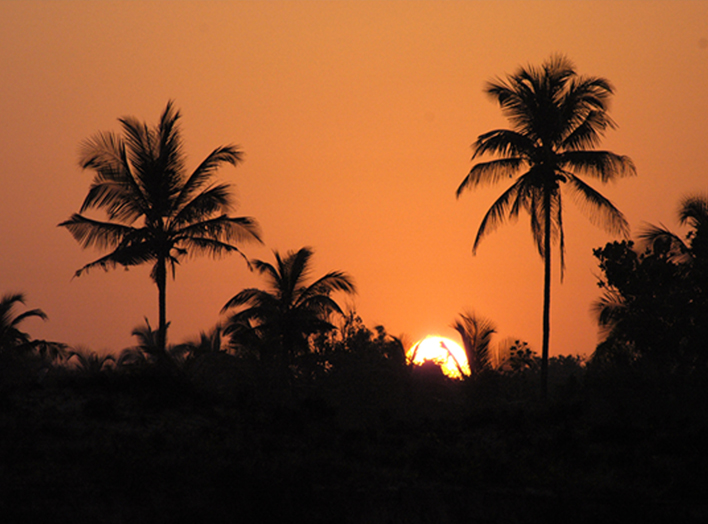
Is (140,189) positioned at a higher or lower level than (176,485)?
higher

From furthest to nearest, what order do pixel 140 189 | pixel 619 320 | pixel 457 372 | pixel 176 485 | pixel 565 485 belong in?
pixel 457 372 < pixel 619 320 < pixel 140 189 < pixel 565 485 < pixel 176 485

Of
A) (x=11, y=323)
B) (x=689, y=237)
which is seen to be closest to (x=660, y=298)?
(x=689, y=237)

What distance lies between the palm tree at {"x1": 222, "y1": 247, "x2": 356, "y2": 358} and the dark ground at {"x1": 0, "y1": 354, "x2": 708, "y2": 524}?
1200cm

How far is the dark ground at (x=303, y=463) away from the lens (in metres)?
14.9

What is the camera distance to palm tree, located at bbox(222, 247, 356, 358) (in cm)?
3419

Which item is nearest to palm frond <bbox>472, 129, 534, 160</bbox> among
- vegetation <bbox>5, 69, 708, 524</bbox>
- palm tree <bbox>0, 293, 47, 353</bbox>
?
vegetation <bbox>5, 69, 708, 524</bbox>

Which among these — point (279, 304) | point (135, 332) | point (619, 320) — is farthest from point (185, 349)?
point (619, 320)

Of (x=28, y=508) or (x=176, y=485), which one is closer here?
(x=28, y=508)

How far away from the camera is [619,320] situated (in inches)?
1257

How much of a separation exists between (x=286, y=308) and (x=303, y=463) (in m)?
18.3

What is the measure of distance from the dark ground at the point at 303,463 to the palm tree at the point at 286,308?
12.0 metres

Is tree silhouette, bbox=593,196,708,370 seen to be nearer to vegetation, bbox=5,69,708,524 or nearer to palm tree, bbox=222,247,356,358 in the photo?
vegetation, bbox=5,69,708,524

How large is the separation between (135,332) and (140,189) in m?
19.0

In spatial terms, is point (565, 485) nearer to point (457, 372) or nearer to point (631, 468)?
point (631, 468)
